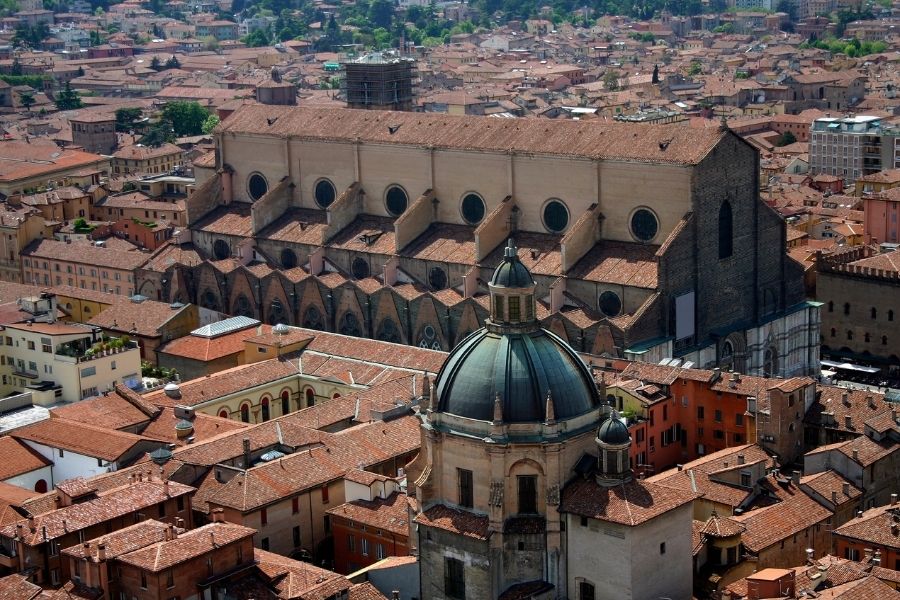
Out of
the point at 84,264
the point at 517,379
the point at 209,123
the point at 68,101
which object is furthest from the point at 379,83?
the point at 68,101

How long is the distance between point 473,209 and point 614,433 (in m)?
36.2

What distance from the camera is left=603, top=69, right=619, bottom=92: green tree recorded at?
187m

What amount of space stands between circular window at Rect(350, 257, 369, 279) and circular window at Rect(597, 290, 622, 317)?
13.4 m

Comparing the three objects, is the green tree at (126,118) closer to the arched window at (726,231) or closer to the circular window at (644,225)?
the circular window at (644,225)

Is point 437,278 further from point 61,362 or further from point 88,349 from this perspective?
point 61,362

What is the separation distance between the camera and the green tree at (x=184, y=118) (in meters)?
159

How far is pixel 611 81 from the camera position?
19175cm

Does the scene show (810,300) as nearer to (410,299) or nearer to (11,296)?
(410,299)

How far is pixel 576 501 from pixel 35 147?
96.7 meters

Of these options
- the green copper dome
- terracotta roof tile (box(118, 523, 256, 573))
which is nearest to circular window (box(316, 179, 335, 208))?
terracotta roof tile (box(118, 523, 256, 573))

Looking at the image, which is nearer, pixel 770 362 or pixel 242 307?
pixel 770 362

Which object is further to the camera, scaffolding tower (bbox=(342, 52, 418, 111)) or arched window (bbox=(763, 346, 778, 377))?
scaffolding tower (bbox=(342, 52, 418, 111))

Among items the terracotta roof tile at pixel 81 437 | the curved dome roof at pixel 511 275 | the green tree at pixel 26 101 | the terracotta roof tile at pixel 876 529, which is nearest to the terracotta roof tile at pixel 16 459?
the terracotta roof tile at pixel 81 437

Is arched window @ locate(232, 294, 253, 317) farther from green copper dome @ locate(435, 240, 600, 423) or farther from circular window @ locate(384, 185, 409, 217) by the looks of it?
green copper dome @ locate(435, 240, 600, 423)
